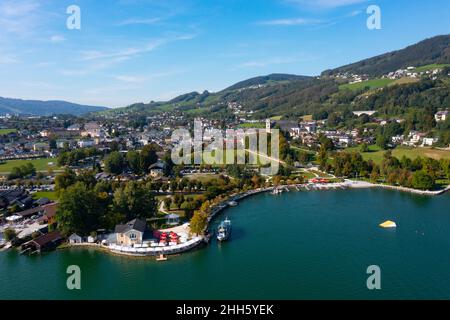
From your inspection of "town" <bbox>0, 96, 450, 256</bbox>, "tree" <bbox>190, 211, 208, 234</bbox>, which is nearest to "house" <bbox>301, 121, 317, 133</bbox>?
"town" <bbox>0, 96, 450, 256</bbox>

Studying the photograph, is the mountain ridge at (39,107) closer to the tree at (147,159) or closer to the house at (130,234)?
the tree at (147,159)

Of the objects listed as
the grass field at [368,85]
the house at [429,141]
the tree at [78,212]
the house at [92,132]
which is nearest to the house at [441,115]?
the house at [429,141]

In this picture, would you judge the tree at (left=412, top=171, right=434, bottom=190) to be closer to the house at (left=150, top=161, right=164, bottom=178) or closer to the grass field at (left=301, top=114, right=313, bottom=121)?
the house at (left=150, top=161, right=164, bottom=178)

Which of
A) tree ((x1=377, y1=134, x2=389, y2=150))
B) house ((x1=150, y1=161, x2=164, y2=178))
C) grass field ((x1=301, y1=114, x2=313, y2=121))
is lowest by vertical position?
house ((x1=150, y1=161, x2=164, y2=178))

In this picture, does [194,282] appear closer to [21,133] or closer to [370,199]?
[370,199]

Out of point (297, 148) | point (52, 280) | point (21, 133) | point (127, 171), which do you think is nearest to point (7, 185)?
point (127, 171)

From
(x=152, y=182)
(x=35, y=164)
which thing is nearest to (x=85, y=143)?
(x=35, y=164)

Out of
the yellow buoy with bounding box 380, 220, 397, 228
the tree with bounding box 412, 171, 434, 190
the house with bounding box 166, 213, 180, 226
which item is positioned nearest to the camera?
the yellow buoy with bounding box 380, 220, 397, 228
